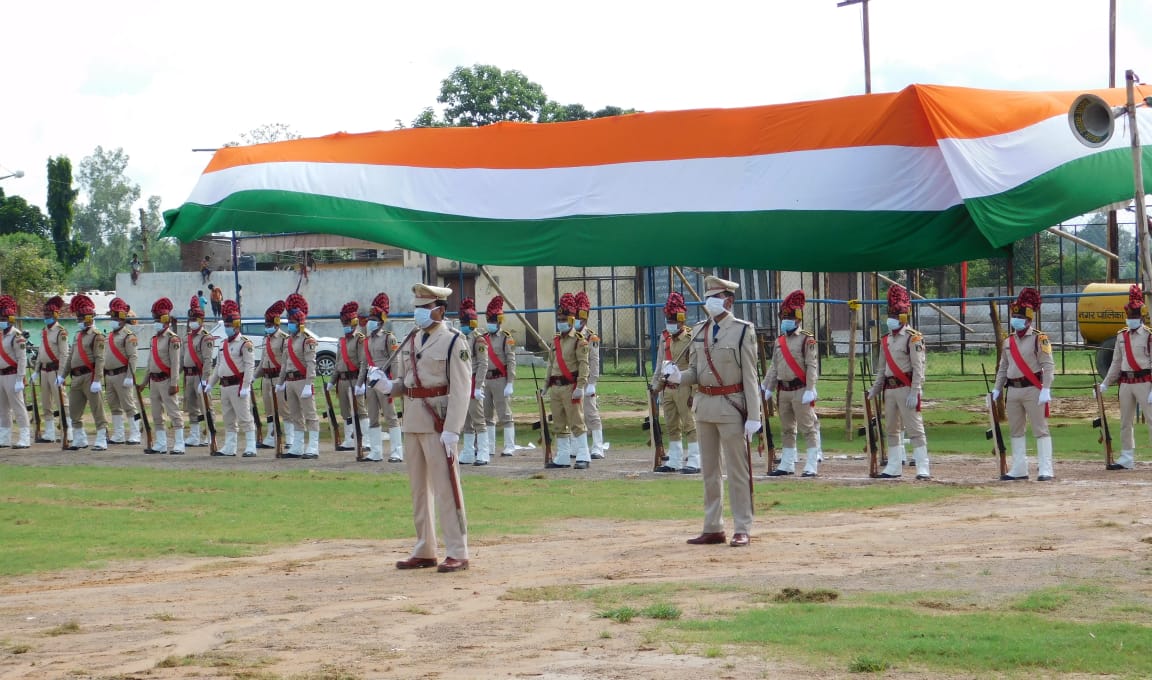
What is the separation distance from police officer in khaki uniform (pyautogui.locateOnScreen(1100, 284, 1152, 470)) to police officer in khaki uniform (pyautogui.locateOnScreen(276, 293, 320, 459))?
34.0ft

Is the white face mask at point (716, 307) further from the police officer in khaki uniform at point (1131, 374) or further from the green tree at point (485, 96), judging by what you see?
the green tree at point (485, 96)

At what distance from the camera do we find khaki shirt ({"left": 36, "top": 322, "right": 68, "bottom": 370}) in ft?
69.2

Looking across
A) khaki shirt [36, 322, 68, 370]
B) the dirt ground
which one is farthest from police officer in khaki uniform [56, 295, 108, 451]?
the dirt ground

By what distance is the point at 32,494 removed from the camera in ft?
51.9

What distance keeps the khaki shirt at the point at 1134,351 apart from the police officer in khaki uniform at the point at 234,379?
11.3 m

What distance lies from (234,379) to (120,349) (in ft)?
6.47

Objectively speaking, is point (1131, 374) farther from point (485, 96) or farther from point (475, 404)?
point (485, 96)

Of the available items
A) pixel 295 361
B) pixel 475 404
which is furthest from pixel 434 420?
pixel 295 361

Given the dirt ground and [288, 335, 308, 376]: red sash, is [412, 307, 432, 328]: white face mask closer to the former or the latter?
the dirt ground

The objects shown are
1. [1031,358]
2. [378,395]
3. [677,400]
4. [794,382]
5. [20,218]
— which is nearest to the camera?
[1031,358]

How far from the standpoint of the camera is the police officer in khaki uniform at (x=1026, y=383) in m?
15.7

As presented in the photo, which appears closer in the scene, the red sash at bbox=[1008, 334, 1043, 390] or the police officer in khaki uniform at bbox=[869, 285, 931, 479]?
the red sash at bbox=[1008, 334, 1043, 390]

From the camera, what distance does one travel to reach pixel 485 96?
62.7m

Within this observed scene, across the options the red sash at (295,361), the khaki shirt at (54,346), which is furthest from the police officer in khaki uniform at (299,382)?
the khaki shirt at (54,346)
